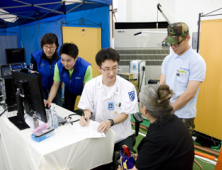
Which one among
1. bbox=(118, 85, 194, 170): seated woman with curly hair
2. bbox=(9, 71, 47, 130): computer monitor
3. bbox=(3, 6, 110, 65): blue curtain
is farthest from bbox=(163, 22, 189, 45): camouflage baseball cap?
bbox=(3, 6, 110, 65): blue curtain

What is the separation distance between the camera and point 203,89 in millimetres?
2723

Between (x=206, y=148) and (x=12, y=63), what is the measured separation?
5.78 meters

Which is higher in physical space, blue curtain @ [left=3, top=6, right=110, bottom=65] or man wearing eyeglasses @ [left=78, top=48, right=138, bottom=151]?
blue curtain @ [left=3, top=6, right=110, bottom=65]

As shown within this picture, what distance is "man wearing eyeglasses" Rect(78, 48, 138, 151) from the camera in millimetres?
1544

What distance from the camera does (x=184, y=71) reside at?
5.60 ft

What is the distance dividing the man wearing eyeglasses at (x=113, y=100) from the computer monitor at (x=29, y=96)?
13.6 inches

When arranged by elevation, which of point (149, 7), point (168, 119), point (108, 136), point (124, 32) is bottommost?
point (108, 136)

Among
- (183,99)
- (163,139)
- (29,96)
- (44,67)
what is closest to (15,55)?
(44,67)

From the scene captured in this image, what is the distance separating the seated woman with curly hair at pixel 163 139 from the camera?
979mm

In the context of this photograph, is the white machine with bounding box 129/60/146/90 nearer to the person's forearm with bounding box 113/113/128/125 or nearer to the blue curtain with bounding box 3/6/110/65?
the blue curtain with bounding box 3/6/110/65

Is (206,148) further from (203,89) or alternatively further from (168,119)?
(168,119)

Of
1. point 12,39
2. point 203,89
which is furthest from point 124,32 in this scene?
point 12,39

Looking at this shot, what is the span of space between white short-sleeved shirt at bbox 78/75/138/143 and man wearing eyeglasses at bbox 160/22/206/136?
42 centimetres

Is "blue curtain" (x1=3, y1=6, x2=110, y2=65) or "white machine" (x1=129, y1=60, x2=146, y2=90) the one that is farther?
"blue curtain" (x1=3, y1=6, x2=110, y2=65)
